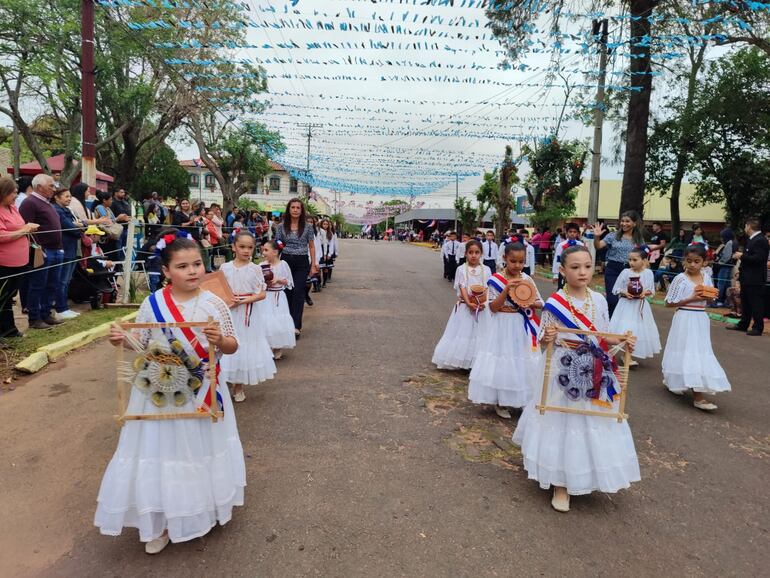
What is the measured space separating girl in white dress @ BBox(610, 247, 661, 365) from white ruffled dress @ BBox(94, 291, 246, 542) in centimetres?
580

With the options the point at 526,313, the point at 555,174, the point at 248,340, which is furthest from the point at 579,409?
the point at 555,174

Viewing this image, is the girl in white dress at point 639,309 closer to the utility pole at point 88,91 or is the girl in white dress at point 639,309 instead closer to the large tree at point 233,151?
the utility pole at point 88,91

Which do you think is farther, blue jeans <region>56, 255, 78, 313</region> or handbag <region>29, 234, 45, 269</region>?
blue jeans <region>56, 255, 78, 313</region>

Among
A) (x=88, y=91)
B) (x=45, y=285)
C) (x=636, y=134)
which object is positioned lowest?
(x=45, y=285)

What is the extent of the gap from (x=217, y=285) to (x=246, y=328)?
1.97m

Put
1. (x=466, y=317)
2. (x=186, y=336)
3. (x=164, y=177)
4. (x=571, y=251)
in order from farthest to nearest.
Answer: (x=164, y=177), (x=466, y=317), (x=571, y=251), (x=186, y=336)

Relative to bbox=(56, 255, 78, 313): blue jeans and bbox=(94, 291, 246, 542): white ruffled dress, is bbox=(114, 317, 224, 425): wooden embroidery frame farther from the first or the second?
bbox=(56, 255, 78, 313): blue jeans

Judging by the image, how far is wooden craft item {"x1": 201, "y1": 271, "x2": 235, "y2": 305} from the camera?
3.24 metres

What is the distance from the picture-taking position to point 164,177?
3972cm

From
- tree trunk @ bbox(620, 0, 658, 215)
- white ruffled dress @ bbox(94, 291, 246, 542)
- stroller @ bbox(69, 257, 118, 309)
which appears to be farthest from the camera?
tree trunk @ bbox(620, 0, 658, 215)

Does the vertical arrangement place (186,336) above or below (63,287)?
above

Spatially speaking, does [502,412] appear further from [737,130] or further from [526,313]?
[737,130]

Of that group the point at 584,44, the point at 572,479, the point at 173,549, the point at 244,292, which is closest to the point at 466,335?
the point at 244,292

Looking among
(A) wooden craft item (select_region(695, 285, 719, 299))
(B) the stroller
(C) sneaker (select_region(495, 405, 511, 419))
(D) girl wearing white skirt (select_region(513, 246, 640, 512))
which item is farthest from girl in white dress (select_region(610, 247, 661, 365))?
(B) the stroller
